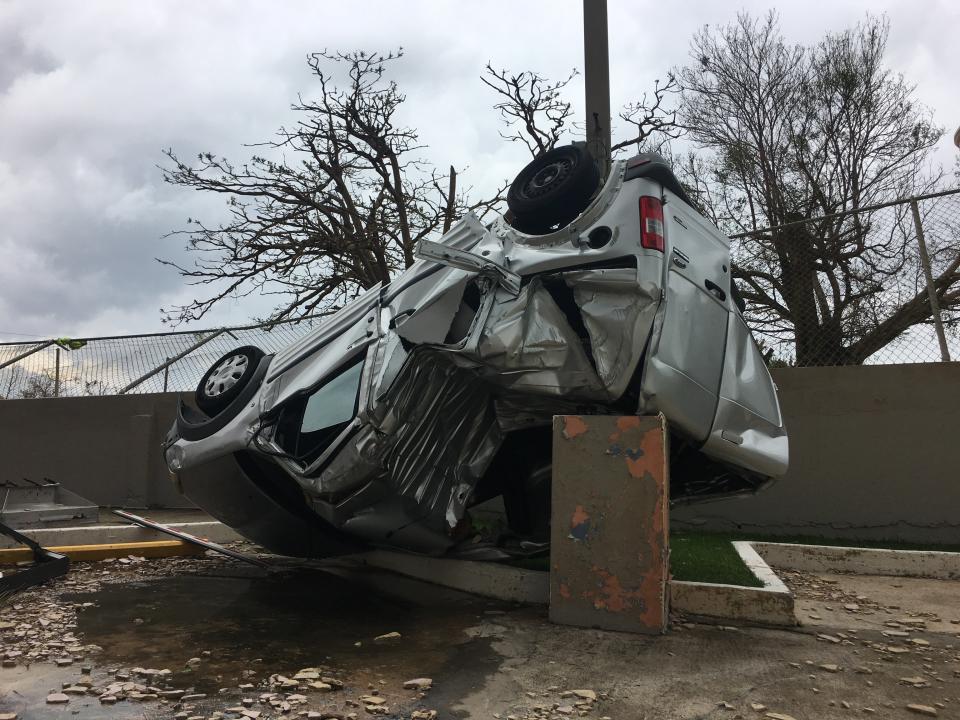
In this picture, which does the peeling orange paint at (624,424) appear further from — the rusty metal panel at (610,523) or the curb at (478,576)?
the curb at (478,576)

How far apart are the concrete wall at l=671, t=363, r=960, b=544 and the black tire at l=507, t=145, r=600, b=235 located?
14.1 ft

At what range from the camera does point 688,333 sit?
3.75 m

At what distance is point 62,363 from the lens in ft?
39.1

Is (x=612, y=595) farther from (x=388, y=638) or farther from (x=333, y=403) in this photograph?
(x=333, y=403)

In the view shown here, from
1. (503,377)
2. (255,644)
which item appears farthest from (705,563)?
(255,644)

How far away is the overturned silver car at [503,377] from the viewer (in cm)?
372

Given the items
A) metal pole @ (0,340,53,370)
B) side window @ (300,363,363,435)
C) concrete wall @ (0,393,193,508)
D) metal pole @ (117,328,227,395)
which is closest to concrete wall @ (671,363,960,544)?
side window @ (300,363,363,435)

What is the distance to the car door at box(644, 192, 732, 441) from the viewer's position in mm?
3641

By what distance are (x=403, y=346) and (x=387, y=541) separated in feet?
4.79

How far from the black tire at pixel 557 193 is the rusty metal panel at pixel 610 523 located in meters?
1.11

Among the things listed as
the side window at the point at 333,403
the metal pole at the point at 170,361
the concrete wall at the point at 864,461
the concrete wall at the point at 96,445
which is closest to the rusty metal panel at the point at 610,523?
the side window at the point at 333,403

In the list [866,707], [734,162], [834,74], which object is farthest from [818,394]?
[834,74]

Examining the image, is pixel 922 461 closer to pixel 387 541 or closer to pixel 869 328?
pixel 869 328

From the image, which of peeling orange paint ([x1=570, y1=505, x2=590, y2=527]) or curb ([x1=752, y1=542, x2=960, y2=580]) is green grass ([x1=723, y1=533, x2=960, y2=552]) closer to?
curb ([x1=752, y1=542, x2=960, y2=580])
